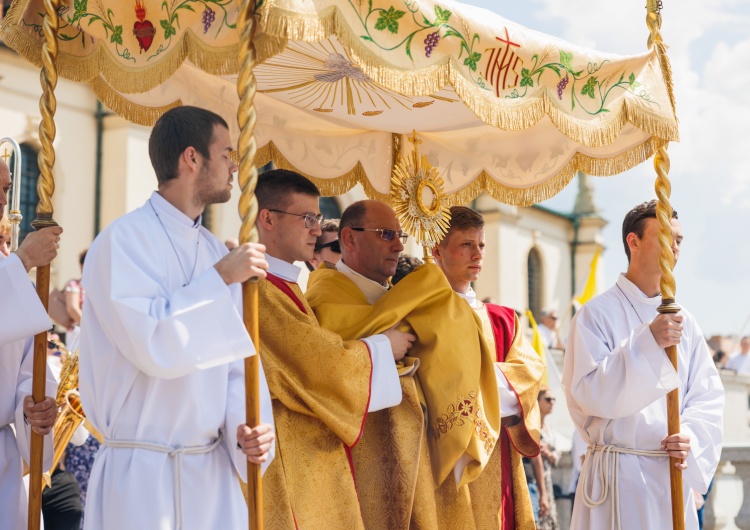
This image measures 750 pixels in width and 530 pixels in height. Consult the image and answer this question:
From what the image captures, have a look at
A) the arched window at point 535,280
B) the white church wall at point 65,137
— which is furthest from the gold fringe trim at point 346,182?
the arched window at point 535,280

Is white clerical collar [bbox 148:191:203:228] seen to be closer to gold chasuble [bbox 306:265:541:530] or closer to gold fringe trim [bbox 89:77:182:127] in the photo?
gold chasuble [bbox 306:265:541:530]

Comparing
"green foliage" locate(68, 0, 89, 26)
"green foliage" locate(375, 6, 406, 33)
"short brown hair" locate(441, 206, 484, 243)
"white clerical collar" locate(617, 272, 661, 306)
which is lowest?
"white clerical collar" locate(617, 272, 661, 306)

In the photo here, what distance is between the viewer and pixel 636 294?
522cm

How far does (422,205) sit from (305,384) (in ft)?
5.07

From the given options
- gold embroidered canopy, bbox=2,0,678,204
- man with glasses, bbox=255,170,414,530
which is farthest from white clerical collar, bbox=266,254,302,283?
gold embroidered canopy, bbox=2,0,678,204

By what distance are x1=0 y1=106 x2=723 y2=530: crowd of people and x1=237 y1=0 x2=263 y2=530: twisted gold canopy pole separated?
8 cm

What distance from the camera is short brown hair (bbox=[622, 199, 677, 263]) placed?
510 cm

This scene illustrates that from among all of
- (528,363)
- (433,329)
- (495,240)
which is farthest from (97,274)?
(495,240)

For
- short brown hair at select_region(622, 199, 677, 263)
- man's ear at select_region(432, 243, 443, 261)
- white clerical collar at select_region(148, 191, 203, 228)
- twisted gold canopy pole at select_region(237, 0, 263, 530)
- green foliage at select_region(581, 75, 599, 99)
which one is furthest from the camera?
man's ear at select_region(432, 243, 443, 261)

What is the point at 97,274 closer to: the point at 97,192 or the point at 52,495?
the point at 52,495

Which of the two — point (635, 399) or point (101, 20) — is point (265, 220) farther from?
point (635, 399)

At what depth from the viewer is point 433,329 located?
471 centimetres

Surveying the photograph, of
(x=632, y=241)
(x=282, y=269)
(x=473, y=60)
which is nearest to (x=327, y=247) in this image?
(x=282, y=269)

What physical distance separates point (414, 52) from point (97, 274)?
1533 millimetres
